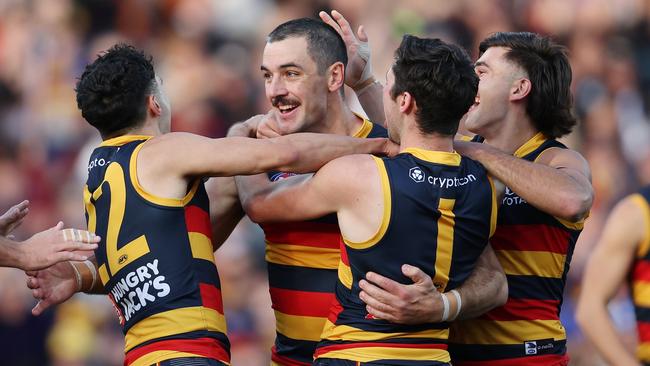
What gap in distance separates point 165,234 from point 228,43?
26.7 feet

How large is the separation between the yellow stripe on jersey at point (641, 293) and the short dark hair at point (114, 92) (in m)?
2.67

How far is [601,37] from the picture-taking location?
1483 cm

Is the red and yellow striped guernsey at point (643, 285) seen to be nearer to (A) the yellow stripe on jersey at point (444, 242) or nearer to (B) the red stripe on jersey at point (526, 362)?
(B) the red stripe on jersey at point (526, 362)

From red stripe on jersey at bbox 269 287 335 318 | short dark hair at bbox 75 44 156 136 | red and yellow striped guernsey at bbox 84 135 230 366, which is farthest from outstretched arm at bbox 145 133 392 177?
red stripe on jersey at bbox 269 287 335 318

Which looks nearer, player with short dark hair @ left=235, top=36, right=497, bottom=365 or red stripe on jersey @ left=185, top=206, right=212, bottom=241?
player with short dark hair @ left=235, top=36, right=497, bottom=365

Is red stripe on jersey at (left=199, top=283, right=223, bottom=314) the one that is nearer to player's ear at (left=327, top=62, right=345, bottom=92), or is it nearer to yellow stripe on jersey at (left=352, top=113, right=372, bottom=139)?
yellow stripe on jersey at (left=352, top=113, right=372, bottom=139)

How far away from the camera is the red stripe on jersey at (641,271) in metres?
5.69

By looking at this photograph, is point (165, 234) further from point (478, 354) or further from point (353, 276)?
point (478, 354)

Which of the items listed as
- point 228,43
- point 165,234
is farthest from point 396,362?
point 228,43

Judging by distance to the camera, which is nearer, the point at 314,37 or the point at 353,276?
the point at 353,276

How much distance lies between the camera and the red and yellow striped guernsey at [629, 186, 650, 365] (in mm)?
5691

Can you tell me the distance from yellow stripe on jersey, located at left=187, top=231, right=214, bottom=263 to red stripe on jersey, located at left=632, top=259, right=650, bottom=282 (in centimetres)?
214

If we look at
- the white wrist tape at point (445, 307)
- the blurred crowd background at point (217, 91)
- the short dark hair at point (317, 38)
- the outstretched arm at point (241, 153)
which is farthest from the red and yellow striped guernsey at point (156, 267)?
the blurred crowd background at point (217, 91)

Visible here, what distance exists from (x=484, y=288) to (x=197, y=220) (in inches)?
58.1
